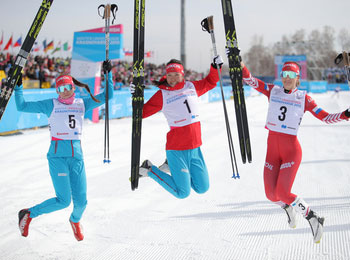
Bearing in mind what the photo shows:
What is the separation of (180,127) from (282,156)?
4.44ft

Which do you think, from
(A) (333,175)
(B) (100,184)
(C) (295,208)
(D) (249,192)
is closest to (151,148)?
(B) (100,184)

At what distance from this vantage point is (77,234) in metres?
4.65

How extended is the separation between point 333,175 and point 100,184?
558cm

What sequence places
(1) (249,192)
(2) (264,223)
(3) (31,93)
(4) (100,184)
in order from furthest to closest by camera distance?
(3) (31,93), (4) (100,184), (1) (249,192), (2) (264,223)

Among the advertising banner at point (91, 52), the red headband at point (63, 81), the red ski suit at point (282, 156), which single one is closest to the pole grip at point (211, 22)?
the red ski suit at point (282, 156)

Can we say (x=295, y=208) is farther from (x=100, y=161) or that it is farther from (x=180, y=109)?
(x=100, y=161)

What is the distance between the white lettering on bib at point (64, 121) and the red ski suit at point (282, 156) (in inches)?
86.0

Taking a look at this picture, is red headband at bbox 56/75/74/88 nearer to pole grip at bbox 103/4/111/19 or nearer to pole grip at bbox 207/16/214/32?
pole grip at bbox 103/4/111/19

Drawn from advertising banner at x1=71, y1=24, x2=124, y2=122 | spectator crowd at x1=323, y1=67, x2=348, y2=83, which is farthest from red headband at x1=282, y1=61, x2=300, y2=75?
spectator crowd at x1=323, y1=67, x2=348, y2=83

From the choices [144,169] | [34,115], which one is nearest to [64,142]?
[144,169]

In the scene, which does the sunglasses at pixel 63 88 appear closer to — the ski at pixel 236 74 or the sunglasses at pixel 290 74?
the ski at pixel 236 74

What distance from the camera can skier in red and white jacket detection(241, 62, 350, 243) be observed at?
4.22 m

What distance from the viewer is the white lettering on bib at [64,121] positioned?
4.36 m

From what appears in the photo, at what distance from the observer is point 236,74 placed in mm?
4098
